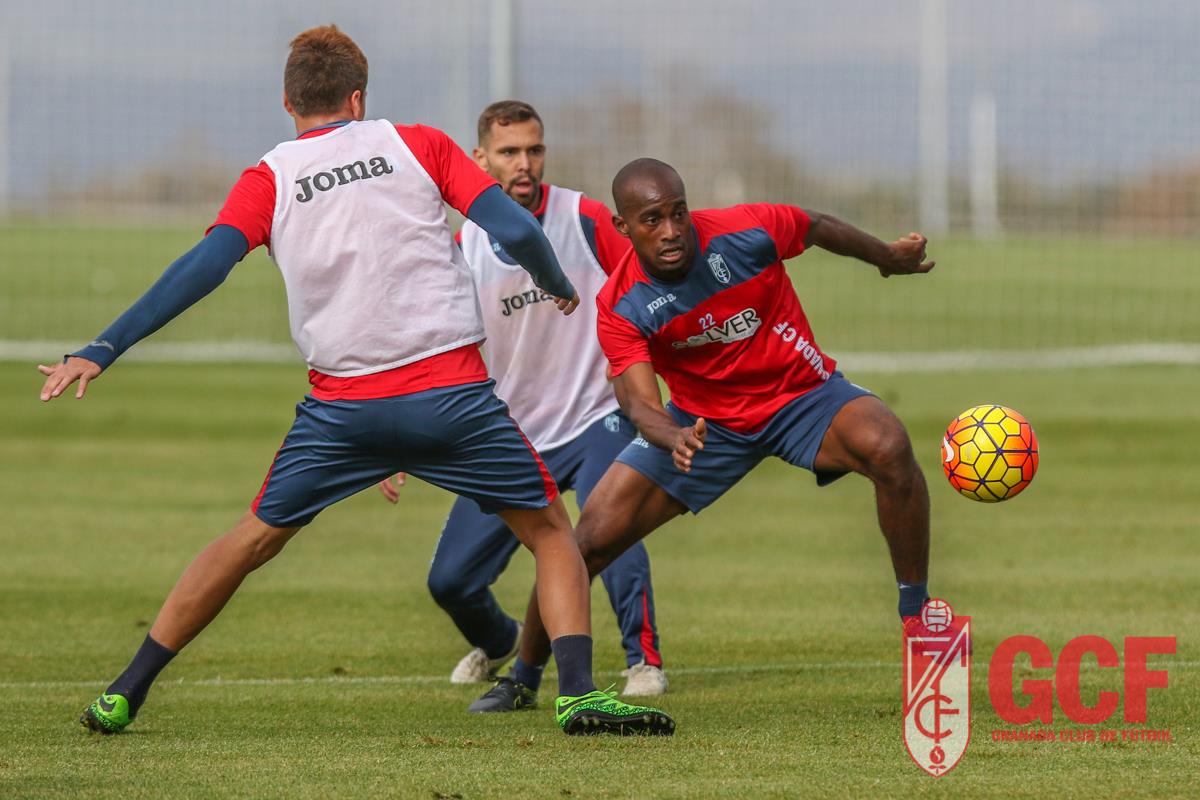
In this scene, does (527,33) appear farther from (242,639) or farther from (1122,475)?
(242,639)

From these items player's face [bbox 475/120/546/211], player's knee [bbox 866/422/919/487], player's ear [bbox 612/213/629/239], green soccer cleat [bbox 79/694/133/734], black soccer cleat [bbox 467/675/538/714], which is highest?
player's face [bbox 475/120/546/211]

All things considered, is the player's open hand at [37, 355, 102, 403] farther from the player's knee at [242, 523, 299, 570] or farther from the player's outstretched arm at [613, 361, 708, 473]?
the player's outstretched arm at [613, 361, 708, 473]

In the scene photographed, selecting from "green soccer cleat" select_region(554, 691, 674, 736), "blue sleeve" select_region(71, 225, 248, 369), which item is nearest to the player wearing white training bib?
"green soccer cleat" select_region(554, 691, 674, 736)

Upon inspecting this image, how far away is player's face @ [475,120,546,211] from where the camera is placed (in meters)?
8.59

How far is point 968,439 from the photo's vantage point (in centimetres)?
808

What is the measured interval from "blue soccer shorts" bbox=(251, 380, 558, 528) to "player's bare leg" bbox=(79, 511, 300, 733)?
0.32 ft

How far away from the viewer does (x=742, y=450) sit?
791cm

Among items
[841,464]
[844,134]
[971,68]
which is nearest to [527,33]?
[844,134]

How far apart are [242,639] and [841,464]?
12.1 feet

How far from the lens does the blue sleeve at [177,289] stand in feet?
20.9

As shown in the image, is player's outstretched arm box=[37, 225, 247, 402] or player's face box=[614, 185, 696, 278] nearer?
player's outstretched arm box=[37, 225, 247, 402]

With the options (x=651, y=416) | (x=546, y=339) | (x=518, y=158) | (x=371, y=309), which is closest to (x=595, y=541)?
(x=651, y=416)

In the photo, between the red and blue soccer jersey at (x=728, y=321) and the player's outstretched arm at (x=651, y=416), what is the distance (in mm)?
60

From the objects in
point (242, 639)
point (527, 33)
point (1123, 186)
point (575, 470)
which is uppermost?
point (527, 33)
